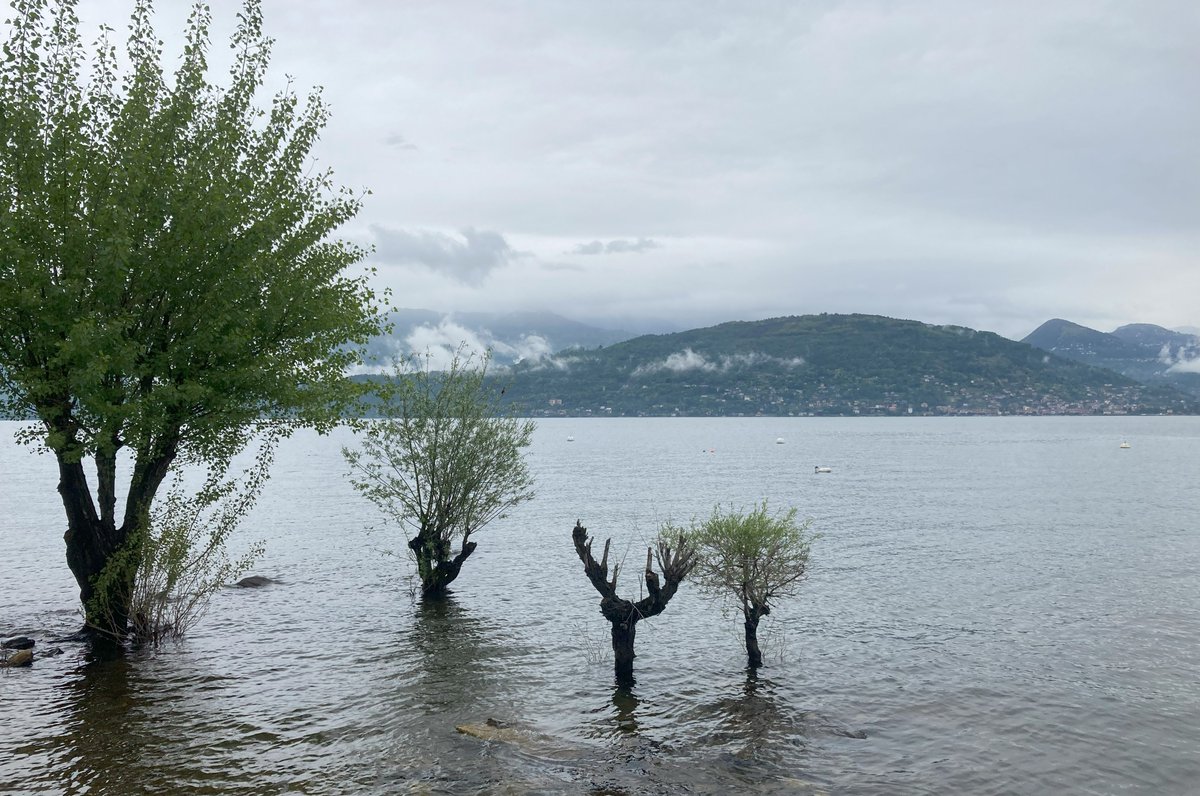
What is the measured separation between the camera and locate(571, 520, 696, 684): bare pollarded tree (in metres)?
28.9

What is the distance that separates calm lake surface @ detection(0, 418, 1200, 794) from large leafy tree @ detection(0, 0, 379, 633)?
298 inches

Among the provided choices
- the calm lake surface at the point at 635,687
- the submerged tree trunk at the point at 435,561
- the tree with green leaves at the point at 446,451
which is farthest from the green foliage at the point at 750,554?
the submerged tree trunk at the point at 435,561

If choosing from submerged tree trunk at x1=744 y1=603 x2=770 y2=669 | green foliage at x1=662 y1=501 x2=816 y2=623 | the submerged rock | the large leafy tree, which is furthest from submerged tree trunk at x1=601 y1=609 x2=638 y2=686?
the submerged rock

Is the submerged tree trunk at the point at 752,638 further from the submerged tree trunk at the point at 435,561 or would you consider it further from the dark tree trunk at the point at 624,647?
the submerged tree trunk at the point at 435,561

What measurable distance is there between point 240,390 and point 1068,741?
29.5 meters

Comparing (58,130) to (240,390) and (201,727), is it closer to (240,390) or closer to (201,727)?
(240,390)

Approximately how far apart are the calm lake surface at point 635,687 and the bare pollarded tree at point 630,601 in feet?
4.43

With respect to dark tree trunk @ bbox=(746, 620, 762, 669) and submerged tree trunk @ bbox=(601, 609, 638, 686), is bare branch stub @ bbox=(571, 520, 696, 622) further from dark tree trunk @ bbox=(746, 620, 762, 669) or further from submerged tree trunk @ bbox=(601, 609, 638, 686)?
dark tree trunk @ bbox=(746, 620, 762, 669)

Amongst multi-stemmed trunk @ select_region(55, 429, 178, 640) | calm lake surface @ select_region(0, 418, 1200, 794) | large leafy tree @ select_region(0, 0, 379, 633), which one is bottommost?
calm lake surface @ select_region(0, 418, 1200, 794)

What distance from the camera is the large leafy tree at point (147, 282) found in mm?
25078

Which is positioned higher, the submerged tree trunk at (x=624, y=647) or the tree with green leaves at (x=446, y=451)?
the tree with green leaves at (x=446, y=451)

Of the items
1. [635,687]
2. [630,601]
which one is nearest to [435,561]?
[635,687]

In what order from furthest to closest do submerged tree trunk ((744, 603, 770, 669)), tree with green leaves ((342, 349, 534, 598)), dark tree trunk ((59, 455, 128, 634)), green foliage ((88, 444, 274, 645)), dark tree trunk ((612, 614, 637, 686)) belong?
tree with green leaves ((342, 349, 534, 598)) < submerged tree trunk ((744, 603, 770, 669)) < dark tree trunk ((612, 614, 637, 686)) < green foliage ((88, 444, 274, 645)) < dark tree trunk ((59, 455, 128, 634))

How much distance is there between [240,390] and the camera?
28.5 metres
